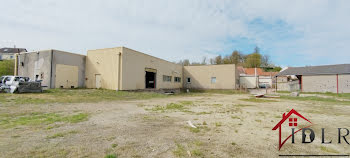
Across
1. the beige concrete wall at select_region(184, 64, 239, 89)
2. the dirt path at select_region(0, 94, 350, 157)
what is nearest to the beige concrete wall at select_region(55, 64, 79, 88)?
the dirt path at select_region(0, 94, 350, 157)

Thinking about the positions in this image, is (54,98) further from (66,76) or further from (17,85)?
(66,76)

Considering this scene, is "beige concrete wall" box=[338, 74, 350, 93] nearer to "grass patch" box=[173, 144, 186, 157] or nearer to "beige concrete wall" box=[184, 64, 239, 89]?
"beige concrete wall" box=[184, 64, 239, 89]

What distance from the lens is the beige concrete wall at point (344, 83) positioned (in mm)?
21047

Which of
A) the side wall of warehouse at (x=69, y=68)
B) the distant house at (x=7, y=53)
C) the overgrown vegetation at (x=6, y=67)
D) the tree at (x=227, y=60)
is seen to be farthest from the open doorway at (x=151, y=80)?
the distant house at (x=7, y=53)

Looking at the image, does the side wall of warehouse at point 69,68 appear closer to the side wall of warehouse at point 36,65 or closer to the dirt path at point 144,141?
the side wall of warehouse at point 36,65

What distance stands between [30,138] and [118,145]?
240 cm

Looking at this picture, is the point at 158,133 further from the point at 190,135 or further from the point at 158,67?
the point at 158,67

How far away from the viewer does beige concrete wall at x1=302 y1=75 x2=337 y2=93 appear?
22094 mm

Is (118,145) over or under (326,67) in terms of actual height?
under

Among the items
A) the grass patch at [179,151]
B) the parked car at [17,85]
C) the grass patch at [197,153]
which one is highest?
the parked car at [17,85]

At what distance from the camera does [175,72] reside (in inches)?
1168

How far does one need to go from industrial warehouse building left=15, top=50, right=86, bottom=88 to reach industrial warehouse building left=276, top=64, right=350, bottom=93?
30.9 meters

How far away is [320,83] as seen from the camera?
22953 mm

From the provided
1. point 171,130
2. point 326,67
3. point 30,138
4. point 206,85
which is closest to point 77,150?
point 30,138
